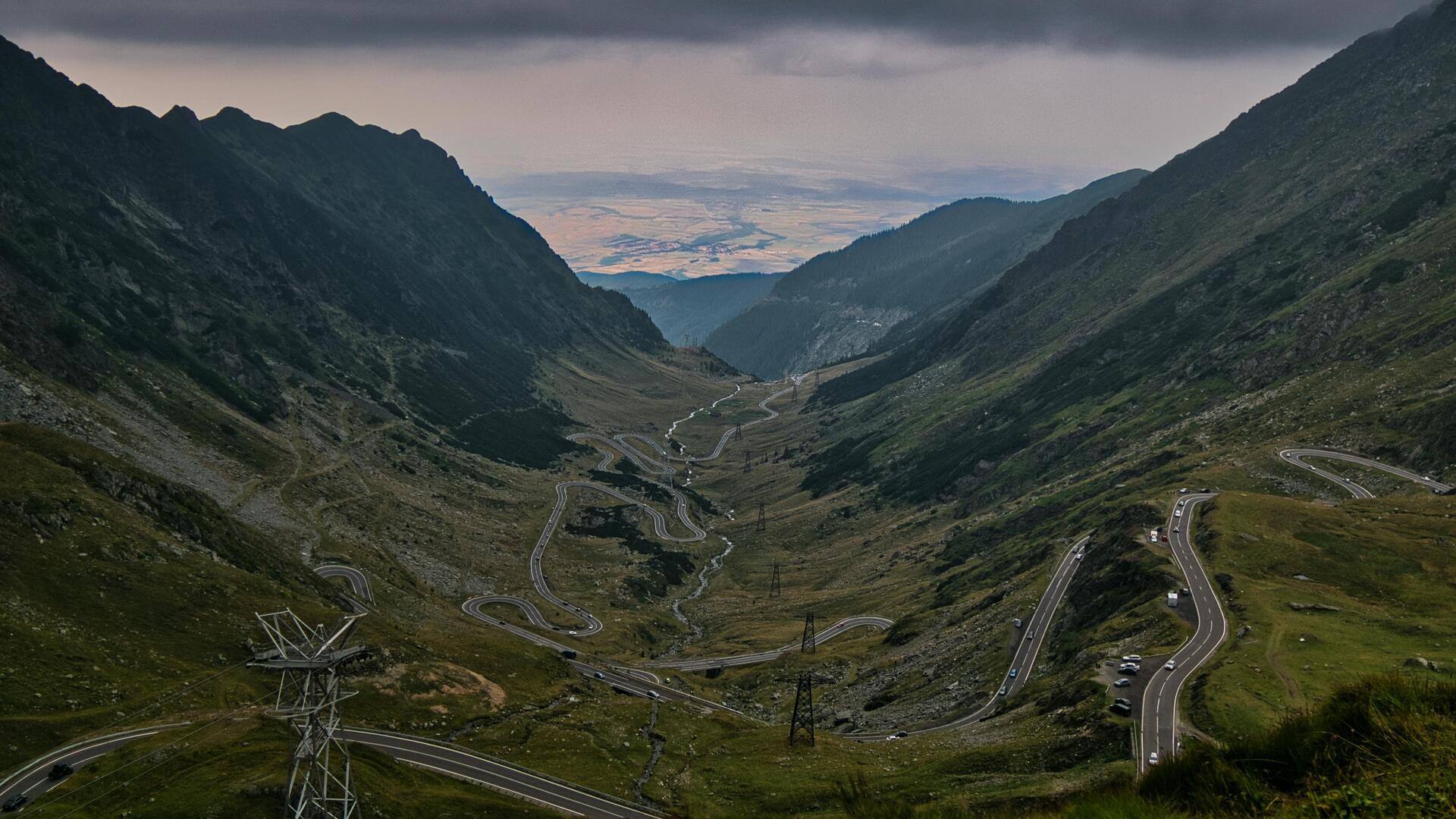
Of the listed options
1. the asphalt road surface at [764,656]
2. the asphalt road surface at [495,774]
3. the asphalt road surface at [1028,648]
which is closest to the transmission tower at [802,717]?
the asphalt road surface at [1028,648]

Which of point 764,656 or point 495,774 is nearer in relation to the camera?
point 495,774

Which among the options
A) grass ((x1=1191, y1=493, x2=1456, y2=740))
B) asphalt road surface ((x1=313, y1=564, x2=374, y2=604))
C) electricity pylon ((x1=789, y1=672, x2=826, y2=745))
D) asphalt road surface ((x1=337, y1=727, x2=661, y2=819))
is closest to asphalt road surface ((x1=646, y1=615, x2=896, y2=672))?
electricity pylon ((x1=789, y1=672, x2=826, y2=745))

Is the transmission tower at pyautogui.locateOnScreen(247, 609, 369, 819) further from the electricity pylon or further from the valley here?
the electricity pylon

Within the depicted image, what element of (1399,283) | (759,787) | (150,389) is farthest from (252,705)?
(1399,283)

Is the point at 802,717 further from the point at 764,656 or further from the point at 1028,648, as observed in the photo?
the point at 764,656

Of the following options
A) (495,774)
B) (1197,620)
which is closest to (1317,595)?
(1197,620)

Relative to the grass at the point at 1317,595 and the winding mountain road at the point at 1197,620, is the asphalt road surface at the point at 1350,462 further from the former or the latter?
the grass at the point at 1317,595

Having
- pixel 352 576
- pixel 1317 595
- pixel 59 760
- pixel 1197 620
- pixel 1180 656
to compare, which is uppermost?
pixel 1317 595
